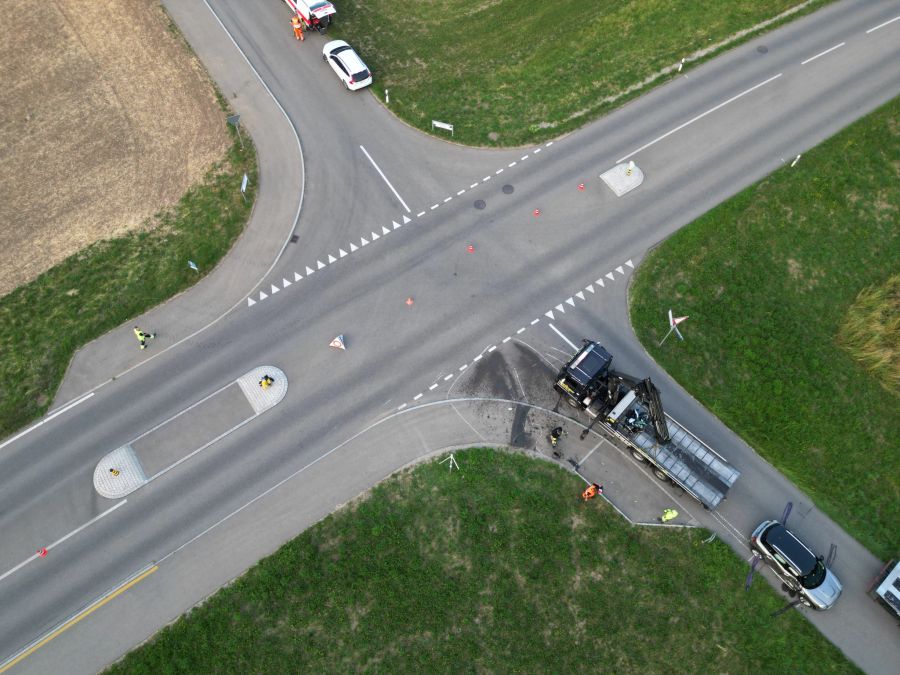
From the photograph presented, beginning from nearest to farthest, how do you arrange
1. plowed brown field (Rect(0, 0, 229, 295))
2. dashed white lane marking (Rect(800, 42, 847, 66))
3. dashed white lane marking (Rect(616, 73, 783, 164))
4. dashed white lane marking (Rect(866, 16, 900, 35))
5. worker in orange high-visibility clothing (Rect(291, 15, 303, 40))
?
plowed brown field (Rect(0, 0, 229, 295)), dashed white lane marking (Rect(616, 73, 783, 164)), dashed white lane marking (Rect(800, 42, 847, 66)), worker in orange high-visibility clothing (Rect(291, 15, 303, 40)), dashed white lane marking (Rect(866, 16, 900, 35))

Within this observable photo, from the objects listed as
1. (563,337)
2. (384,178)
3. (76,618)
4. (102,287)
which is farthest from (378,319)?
(76,618)

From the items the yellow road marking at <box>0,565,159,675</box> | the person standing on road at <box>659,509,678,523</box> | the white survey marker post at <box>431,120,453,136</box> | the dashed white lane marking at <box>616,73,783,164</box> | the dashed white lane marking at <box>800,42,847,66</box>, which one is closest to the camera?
the yellow road marking at <box>0,565,159,675</box>

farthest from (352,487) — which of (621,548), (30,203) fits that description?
(30,203)

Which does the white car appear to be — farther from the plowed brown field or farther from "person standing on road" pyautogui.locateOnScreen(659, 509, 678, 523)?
"person standing on road" pyautogui.locateOnScreen(659, 509, 678, 523)

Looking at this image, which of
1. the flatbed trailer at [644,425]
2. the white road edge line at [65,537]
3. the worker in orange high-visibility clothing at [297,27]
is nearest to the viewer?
the white road edge line at [65,537]

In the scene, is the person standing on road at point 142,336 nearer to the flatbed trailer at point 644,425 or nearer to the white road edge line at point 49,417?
the white road edge line at point 49,417

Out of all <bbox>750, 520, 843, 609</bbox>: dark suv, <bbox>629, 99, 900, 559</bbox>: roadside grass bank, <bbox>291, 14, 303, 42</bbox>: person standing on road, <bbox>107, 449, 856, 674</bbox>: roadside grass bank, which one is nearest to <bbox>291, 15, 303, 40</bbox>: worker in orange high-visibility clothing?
<bbox>291, 14, 303, 42</bbox>: person standing on road

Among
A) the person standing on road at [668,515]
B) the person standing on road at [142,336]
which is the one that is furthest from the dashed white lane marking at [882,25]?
the person standing on road at [142,336]
